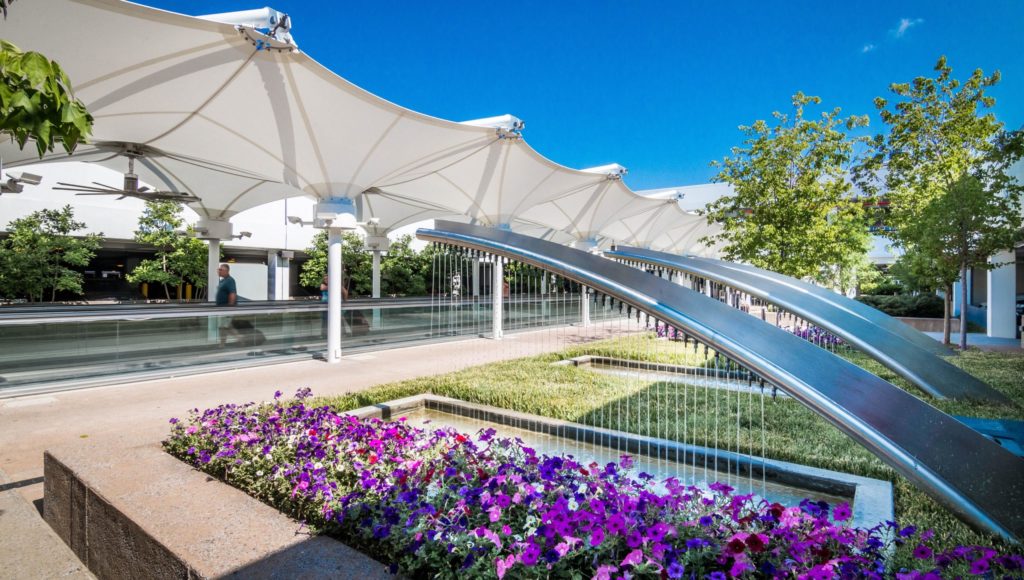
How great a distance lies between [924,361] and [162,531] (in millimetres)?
7589

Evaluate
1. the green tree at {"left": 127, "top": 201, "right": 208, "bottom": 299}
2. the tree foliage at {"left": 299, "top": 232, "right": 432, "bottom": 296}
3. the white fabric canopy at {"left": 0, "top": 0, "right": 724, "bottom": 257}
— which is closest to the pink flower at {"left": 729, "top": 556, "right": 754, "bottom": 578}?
the white fabric canopy at {"left": 0, "top": 0, "right": 724, "bottom": 257}

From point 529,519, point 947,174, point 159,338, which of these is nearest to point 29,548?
point 529,519

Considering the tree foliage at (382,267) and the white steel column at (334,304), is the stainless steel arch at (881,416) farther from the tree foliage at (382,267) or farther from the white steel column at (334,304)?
the tree foliage at (382,267)

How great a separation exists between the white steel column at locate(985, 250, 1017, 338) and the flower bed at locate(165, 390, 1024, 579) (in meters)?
20.0

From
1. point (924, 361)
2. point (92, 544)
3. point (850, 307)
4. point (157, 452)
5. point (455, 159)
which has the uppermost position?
point (455, 159)

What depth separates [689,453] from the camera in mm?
5430

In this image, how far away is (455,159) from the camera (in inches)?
569

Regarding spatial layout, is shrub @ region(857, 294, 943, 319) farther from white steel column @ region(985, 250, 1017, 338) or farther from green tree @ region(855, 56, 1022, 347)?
green tree @ region(855, 56, 1022, 347)

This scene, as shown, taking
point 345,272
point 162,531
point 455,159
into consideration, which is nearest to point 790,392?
point 162,531

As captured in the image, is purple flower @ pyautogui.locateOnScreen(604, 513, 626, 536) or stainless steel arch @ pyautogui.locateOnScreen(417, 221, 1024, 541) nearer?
A: purple flower @ pyautogui.locateOnScreen(604, 513, 626, 536)

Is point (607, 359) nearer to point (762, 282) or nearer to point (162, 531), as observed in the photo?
point (762, 282)

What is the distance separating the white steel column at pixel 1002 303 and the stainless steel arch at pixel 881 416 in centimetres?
2008

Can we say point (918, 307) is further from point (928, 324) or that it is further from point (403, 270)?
point (403, 270)

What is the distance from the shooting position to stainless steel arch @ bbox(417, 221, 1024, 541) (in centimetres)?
274
